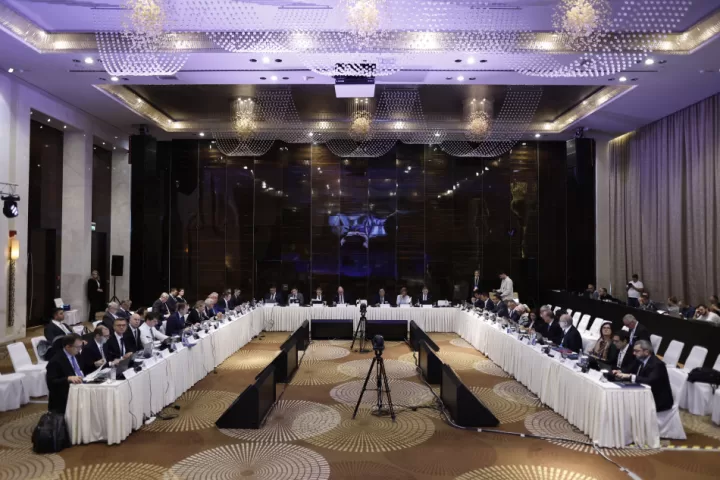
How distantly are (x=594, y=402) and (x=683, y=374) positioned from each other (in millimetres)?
2150

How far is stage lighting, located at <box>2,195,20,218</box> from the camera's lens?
974 centimetres

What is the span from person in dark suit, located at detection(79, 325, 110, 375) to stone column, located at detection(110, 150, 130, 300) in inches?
412

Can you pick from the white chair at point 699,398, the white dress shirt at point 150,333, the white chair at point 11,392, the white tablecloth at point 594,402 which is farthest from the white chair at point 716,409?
the white chair at point 11,392

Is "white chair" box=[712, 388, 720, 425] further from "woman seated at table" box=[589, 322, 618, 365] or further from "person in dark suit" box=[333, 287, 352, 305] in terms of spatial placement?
"person in dark suit" box=[333, 287, 352, 305]

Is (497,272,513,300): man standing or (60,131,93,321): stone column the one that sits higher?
(60,131,93,321): stone column

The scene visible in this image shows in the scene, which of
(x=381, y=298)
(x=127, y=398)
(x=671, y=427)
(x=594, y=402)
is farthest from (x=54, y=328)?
(x=671, y=427)

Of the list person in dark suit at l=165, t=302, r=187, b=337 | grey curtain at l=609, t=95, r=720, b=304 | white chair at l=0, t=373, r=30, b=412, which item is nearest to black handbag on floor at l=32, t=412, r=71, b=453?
white chair at l=0, t=373, r=30, b=412

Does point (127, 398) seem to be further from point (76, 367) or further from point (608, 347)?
point (608, 347)

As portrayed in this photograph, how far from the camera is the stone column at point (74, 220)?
43.6 ft

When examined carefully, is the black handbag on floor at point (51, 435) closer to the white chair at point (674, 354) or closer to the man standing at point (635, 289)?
the white chair at point (674, 354)

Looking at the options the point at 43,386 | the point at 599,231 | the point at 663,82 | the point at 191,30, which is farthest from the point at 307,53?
the point at 599,231

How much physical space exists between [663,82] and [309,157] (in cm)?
993

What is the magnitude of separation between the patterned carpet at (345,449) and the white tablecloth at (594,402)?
14 centimetres

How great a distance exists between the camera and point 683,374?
6449 mm
